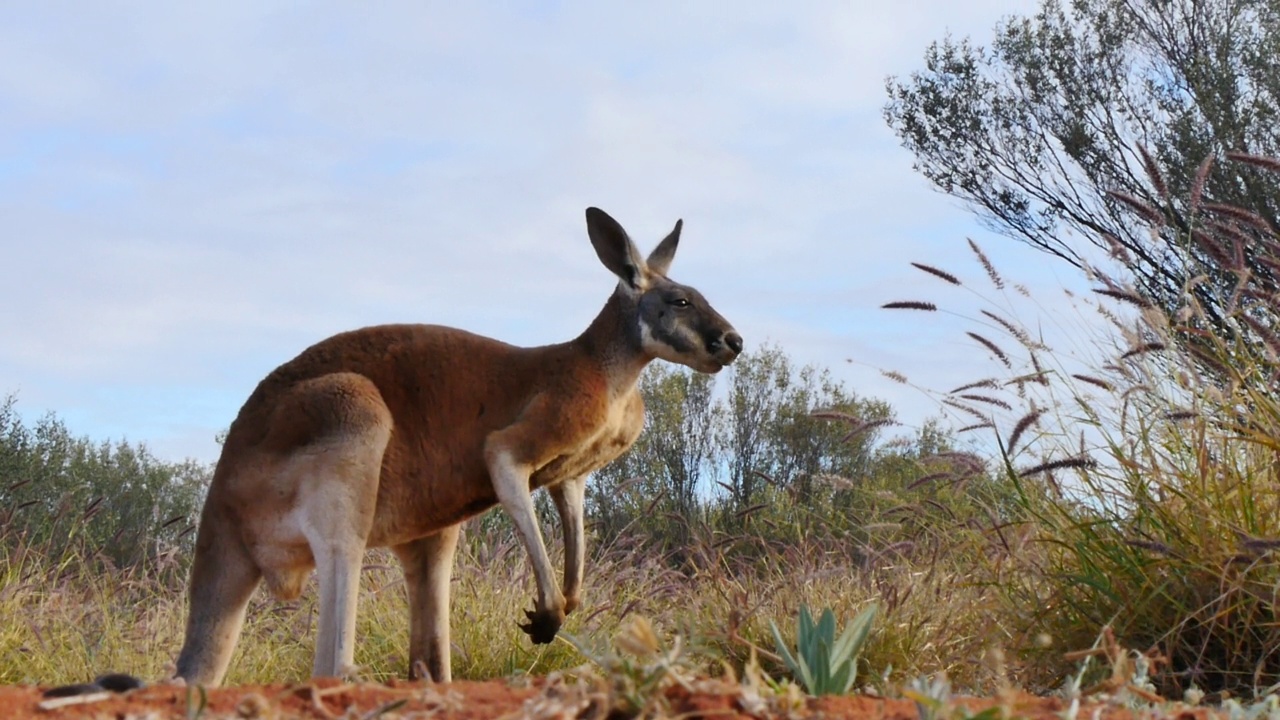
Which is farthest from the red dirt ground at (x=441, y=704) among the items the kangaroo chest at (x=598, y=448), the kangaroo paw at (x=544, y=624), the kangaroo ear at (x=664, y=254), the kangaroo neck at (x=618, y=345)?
the kangaroo ear at (x=664, y=254)

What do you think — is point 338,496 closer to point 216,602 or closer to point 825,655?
point 216,602

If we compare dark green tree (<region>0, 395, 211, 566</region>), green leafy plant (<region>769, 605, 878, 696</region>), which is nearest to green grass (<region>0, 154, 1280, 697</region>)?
green leafy plant (<region>769, 605, 878, 696</region>)

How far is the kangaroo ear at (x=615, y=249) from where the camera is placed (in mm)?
6188

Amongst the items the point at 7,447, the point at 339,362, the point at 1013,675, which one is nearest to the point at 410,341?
the point at 339,362

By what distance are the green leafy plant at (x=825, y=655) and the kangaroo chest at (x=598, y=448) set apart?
2592 mm

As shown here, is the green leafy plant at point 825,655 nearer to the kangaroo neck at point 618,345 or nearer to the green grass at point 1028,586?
the green grass at point 1028,586

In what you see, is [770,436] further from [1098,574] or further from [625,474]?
[1098,574]

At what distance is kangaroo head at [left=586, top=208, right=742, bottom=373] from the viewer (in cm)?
599

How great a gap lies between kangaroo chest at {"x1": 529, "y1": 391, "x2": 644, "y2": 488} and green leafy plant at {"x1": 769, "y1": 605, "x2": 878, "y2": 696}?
259cm

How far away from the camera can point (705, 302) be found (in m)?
6.14

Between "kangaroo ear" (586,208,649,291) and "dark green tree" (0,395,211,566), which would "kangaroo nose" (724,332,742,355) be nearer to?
"kangaroo ear" (586,208,649,291)

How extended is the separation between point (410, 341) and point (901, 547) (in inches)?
123

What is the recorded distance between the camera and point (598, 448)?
597 cm

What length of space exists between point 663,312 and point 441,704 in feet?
12.3
